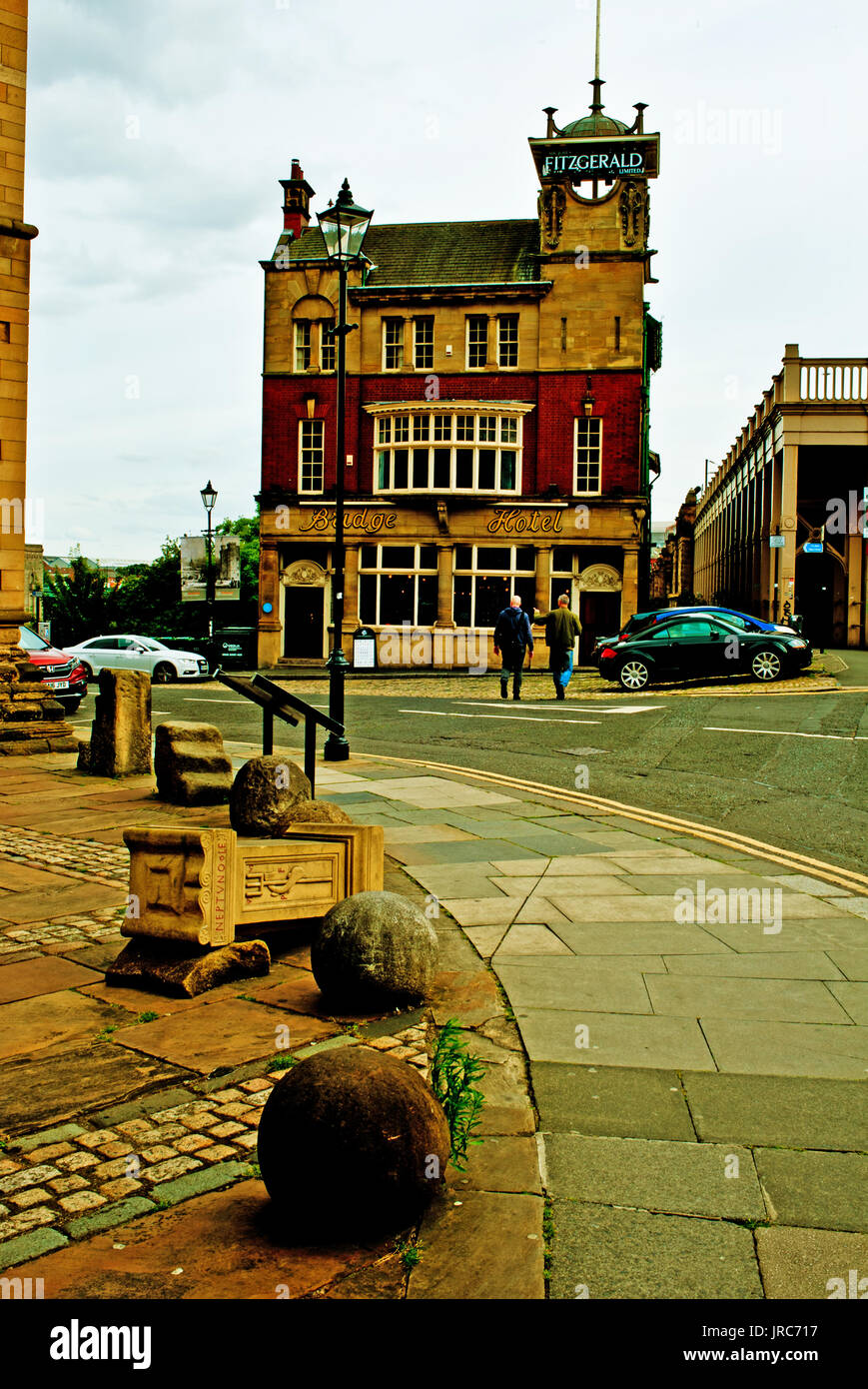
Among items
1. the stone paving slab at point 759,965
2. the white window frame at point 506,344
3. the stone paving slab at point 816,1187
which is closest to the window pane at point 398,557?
the white window frame at point 506,344

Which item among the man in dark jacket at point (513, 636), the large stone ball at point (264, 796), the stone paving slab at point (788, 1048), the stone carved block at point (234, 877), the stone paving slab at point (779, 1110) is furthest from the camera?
the man in dark jacket at point (513, 636)

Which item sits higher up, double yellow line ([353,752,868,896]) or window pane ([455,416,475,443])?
window pane ([455,416,475,443])

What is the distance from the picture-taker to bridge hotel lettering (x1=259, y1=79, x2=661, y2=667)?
34.4 meters

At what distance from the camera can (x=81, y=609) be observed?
2068 inches

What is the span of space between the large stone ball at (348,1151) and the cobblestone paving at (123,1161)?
Answer: 1.34 ft

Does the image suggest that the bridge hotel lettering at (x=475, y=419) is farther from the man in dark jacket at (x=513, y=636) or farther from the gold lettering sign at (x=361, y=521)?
the man in dark jacket at (x=513, y=636)

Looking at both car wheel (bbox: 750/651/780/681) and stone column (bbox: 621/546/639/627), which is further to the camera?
stone column (bbox: 621/546/639/627)

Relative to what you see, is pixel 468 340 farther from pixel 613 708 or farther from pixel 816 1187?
pixel 816 1187

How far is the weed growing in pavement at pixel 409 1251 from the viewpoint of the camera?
2.68m

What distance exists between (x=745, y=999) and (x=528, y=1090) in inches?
54.9

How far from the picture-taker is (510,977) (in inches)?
198

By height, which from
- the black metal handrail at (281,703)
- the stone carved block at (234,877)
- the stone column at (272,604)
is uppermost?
the stone column at (272,604)

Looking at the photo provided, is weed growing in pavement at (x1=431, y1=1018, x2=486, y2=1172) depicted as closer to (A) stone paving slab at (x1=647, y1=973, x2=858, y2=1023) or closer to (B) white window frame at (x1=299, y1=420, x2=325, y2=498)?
(A) stone paving slab at (x1=647, y1=973, x2=858, y2=1023)

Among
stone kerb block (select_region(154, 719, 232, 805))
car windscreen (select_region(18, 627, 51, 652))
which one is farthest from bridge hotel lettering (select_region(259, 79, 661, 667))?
stone kerb block (select_region(154, 719, 232, 805))
